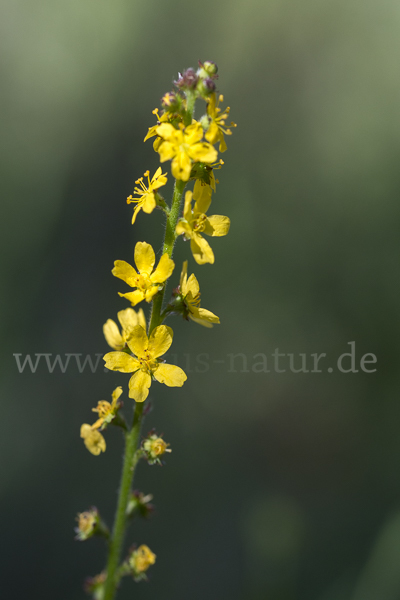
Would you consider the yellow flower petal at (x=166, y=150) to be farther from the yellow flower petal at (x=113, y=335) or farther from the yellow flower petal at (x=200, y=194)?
the yellow flower petal at (x=113, y=335)

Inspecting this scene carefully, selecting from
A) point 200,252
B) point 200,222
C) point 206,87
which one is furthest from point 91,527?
point 206,87

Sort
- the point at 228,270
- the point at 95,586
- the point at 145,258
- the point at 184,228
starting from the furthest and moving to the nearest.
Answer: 1. the point at 228,270
2. the point at 95,586
3. the point at 145,258
4. the point at 184,228

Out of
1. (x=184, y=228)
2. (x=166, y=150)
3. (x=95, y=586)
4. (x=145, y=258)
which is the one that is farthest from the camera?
(x=95, y=586)

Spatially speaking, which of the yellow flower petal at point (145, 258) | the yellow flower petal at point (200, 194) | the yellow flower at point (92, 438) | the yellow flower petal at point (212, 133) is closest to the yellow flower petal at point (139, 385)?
the yellow flower at point (92, 438)

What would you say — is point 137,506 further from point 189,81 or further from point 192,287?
point 189,81

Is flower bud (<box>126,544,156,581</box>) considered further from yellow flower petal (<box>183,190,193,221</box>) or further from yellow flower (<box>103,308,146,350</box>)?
yellow flower petal (<box>183,190,193,221</box>)

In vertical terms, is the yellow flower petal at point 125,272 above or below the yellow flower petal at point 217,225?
below

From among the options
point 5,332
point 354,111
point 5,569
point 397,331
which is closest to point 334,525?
point 397,331

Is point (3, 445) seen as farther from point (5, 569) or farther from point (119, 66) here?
point (119, 66)
